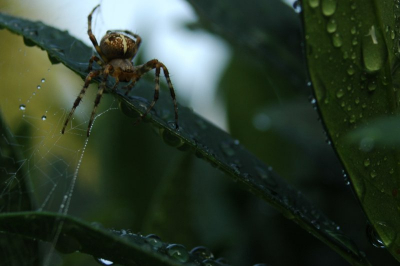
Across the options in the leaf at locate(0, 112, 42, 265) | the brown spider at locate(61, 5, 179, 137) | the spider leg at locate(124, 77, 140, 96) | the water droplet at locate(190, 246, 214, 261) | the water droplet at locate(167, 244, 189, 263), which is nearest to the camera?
the water droplet at locate(167, 244, 189, 263)

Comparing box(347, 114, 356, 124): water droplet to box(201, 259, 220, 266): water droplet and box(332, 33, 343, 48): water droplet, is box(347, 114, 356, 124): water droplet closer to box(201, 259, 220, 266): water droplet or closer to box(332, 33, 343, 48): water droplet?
box(332, 33, 343, 48): water droplet

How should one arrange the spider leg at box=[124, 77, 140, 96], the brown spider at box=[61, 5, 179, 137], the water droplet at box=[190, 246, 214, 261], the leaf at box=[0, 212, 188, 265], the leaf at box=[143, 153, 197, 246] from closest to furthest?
the leaf at box=[0, 212, 188, 265] < the water droplet at box=[190, 246, 214, 261] < the leaf at box=[143, 153, 197, 246] < the spider leg at box=[124, 77, 140, 96] < the brown spider at box=[61, 5, 179, 137]

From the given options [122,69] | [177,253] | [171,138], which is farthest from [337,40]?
[122,69]

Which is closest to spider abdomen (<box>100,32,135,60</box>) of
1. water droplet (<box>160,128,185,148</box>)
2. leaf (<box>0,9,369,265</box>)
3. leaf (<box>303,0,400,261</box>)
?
leaf (<box>0,9,369,265</box>)

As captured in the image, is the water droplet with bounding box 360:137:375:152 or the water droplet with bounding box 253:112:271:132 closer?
the water droplet with bounding box 360:137:375:152

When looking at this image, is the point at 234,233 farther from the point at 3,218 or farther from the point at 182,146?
the point at 3,218

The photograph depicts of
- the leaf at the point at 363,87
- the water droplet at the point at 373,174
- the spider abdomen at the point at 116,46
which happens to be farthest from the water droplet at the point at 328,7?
the spider abdomen at the point at 116,46

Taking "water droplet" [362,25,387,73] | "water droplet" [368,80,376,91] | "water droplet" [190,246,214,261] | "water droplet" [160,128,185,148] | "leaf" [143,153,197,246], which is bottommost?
"water droplet" [190,246,214,261]

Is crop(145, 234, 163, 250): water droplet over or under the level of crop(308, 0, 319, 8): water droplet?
under

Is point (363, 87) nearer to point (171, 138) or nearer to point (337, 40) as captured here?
point (337, 40)
